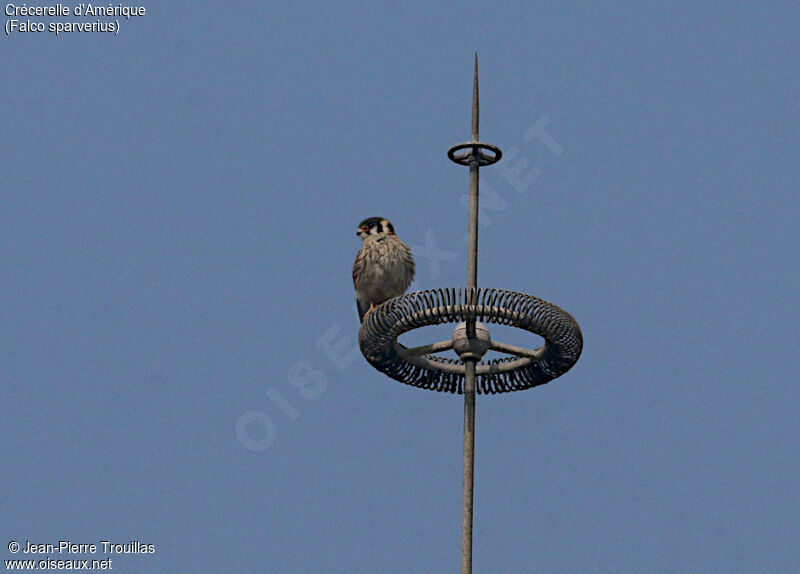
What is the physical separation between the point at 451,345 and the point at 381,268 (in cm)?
245

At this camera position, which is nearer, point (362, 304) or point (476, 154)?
point (476, 154)

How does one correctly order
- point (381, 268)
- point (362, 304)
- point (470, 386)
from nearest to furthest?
point (470, 386) < point (381, 268) < point (362, 304)

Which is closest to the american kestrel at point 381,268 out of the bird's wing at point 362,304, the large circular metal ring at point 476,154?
the bird's wing at point 362,304

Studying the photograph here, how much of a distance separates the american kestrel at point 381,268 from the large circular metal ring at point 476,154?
2.14m

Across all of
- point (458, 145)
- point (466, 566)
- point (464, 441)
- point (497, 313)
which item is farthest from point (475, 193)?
point (466, 566)

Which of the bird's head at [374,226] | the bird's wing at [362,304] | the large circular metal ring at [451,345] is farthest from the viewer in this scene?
the bird's head at [374,226]

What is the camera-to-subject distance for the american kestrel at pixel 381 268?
55.3 ft

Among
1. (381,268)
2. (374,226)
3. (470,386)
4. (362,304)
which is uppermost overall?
(374,226)

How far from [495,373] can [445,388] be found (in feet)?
1.90

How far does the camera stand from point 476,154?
49.3ft

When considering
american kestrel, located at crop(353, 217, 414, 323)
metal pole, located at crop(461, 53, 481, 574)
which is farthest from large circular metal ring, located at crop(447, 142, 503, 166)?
american kestrel, located at crop(353, 217, 414, 323)

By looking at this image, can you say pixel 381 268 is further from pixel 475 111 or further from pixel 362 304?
pixel 475 111

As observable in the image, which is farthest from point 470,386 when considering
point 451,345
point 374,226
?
point 374,226

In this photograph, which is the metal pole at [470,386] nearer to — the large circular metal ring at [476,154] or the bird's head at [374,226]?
the large circular metal ring at [476,154]
